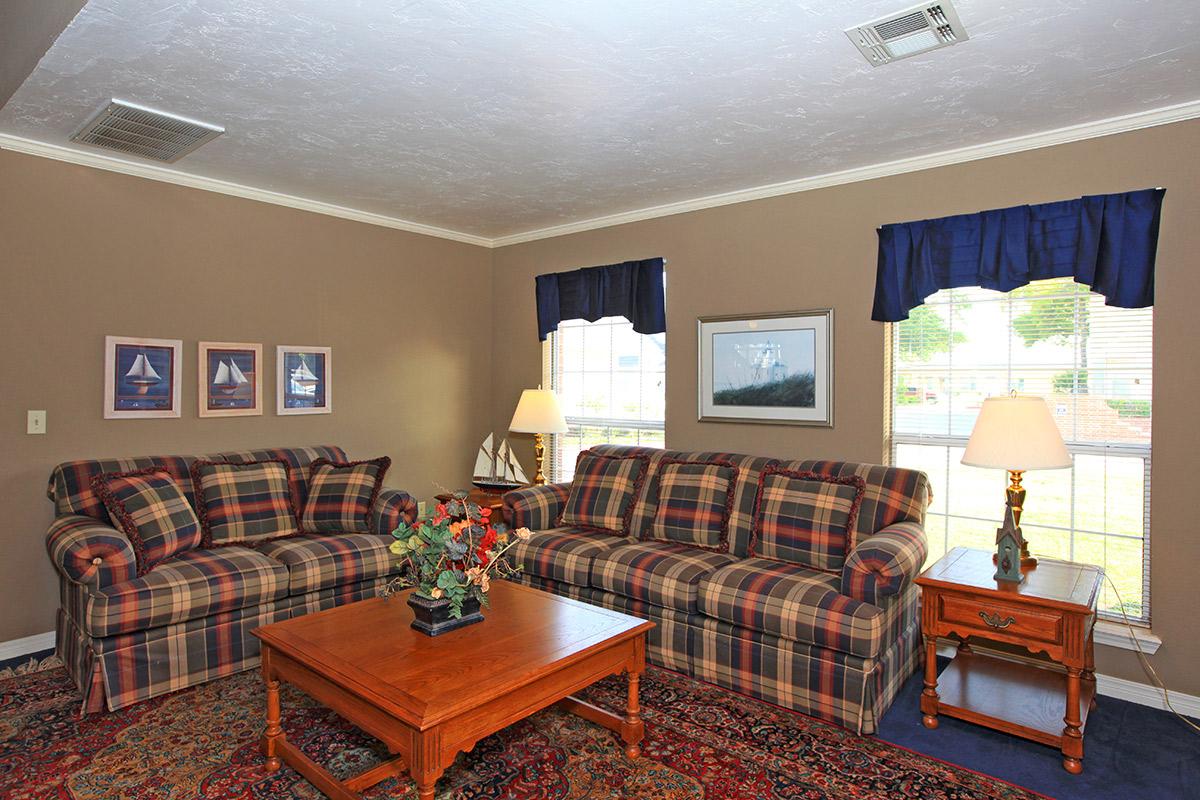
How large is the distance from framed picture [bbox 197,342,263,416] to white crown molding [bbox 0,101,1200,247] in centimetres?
94

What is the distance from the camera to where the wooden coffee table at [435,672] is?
2051 mm

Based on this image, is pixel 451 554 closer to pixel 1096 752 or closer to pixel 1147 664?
pixel 1096 752

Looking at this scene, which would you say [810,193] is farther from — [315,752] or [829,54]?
[315,752]

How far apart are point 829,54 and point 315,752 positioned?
10.6 ft

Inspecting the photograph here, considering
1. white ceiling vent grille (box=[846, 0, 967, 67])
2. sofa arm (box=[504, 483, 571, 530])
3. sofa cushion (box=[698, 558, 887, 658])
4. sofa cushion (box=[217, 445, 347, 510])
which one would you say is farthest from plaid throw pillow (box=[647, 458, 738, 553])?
white ceiling vent grille (box=[846, 0, 967, 67])

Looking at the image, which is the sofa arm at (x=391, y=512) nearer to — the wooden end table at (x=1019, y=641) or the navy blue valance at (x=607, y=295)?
the navy blue valance at (x=607, y=295)

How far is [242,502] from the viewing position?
3875 millimetres

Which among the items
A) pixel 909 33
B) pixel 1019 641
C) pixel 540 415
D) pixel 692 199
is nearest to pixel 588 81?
pixel 909 33

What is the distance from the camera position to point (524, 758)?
265cm

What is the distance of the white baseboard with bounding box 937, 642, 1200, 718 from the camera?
3.04m

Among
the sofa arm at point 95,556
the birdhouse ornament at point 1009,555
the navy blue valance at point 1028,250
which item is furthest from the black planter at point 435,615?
the navy blue valance at point 1028,250

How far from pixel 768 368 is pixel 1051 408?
1.48 metres

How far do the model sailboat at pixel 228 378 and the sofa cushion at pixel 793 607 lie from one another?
10.0ft

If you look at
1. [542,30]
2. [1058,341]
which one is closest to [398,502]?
[542,30]
